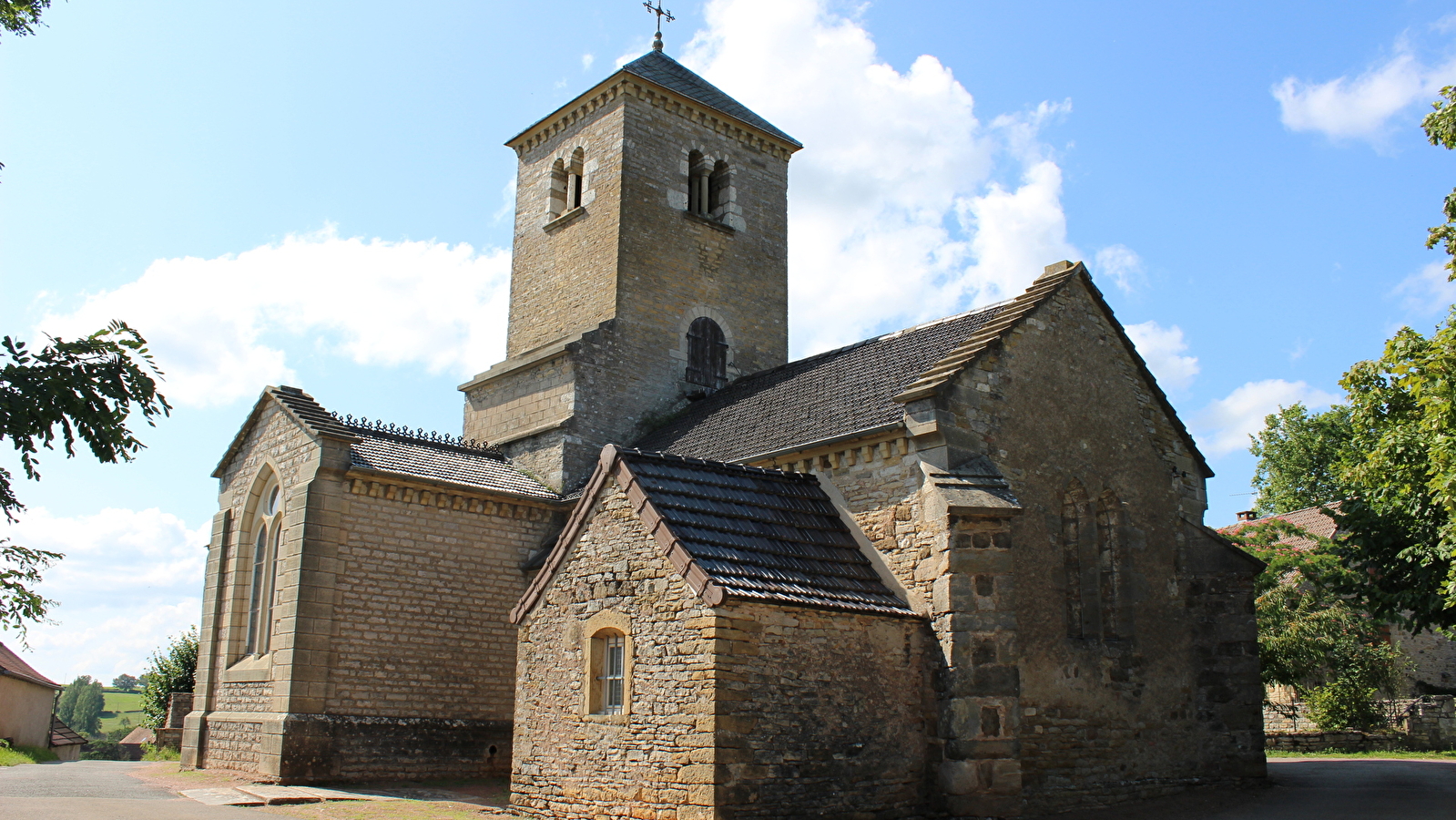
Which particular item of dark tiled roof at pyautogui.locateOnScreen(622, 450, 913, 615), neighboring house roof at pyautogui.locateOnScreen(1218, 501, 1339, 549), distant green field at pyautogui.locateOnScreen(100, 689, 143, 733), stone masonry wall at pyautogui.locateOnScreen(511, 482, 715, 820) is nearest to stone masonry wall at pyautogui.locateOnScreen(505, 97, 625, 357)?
dark tiled roof at pyautogui.locateOnScreen(622, 450, 913, 615)

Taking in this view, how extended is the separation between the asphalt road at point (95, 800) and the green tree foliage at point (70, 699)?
90.5m

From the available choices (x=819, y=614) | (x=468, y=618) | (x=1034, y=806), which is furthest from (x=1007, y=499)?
(x=468, y=618)

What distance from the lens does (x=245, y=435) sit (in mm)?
19219

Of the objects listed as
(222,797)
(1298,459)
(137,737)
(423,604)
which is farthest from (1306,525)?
(137,737)

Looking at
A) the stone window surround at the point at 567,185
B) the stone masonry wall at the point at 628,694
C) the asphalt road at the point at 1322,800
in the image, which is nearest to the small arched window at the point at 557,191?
the stone window surround at the point at 567,185

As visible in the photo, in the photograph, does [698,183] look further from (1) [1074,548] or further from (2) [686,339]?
(1) [1074,548]

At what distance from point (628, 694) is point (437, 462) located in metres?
8.29

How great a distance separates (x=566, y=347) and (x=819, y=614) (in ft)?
34.1

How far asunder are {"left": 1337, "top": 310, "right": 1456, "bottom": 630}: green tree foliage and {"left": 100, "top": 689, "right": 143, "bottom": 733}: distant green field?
109 m

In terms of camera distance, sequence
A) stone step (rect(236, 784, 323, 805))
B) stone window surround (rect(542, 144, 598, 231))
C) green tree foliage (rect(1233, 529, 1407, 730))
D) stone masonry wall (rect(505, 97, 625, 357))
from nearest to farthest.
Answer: stone step (rect(236, 784, 323, 805)) → stone masonry wall (rect(505, 97, 625, 357)) → stone window surround (rect(542, 144, 598, 231)) → green tree foliage (rect(1233, 529, 1407, 730))

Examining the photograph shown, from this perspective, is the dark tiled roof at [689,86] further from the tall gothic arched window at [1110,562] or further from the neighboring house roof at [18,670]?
the neighboring house roof at [18,670]

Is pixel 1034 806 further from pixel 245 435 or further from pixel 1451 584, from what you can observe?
pixel 245 435

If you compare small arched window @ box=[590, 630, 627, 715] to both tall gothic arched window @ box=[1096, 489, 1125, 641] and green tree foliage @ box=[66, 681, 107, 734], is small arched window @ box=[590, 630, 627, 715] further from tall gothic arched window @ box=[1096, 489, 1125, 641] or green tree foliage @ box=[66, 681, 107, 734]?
green tree foliage @ box=[66, 681, 107, 734]

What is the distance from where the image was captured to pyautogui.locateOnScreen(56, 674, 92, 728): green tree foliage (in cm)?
9862
